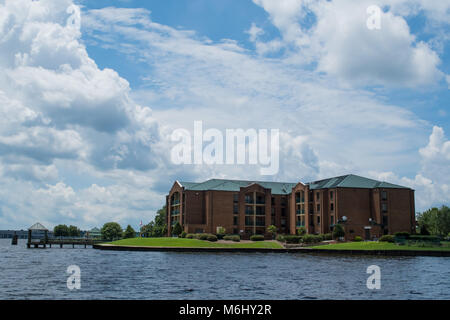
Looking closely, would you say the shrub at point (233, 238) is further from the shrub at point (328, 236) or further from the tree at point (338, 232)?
the tree at point (338, 232)

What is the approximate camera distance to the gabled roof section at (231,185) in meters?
108

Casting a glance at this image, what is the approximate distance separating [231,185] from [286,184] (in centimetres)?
1852

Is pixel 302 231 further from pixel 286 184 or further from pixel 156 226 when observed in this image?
pixel 156 226

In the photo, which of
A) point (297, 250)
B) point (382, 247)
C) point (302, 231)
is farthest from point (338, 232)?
point (382, 247)

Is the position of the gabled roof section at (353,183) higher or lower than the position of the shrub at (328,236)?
higher

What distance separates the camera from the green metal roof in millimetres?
98631

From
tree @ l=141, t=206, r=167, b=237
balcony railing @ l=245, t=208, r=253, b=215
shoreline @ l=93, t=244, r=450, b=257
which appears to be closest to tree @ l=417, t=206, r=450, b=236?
balcony railing @ l=245, t=208, r=253, b=215

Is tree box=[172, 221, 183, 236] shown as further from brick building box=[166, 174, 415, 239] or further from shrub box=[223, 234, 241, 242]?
shrub box=[223, 234, 241, 242]

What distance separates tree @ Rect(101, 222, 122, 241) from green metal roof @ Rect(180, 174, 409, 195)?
1675 inches

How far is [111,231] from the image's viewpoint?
14300 centimetres

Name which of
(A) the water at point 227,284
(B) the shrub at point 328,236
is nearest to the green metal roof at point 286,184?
(B) the shrub at point 328,236

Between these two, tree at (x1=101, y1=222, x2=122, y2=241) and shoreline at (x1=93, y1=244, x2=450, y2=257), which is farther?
tree at (x1=101, y1=222, x2=122, y2=241)
